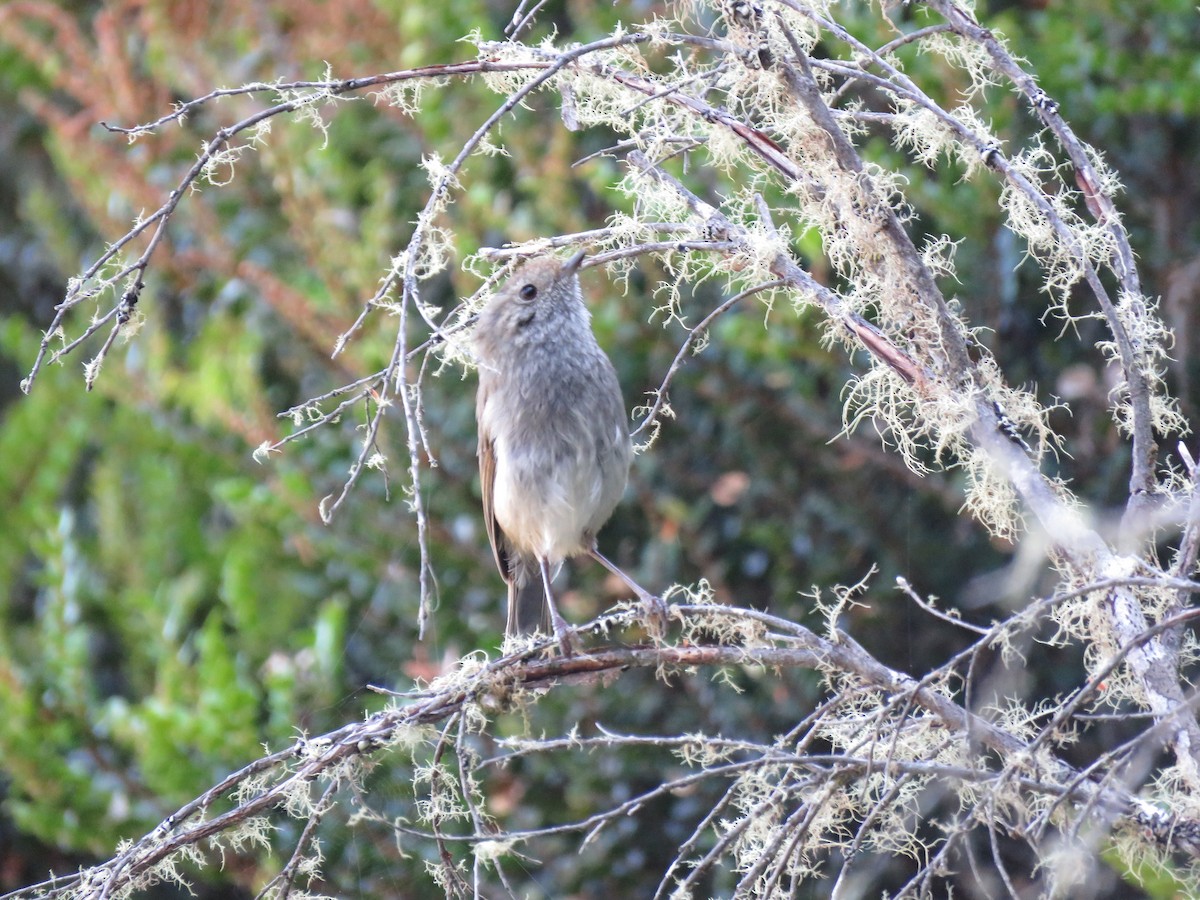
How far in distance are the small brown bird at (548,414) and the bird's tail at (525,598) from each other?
330 millimetres

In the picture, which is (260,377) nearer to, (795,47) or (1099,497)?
(1099,497)

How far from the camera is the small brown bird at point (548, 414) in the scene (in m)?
3.77

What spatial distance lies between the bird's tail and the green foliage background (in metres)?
0.40

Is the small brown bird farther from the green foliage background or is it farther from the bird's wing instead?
Result: the green foliage background

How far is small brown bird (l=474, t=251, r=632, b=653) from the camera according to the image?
148 inches

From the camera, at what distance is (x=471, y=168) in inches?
195

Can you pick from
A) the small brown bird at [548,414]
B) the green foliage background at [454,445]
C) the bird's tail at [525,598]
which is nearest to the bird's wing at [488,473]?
the small brown bird at [548,414]

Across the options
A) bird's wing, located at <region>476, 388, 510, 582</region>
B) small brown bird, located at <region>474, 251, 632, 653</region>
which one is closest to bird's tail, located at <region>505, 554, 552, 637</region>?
bird's wing, located at <region>476, 388, 510, 582</region>

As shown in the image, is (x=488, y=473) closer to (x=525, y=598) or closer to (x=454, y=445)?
(x=525, y=598)

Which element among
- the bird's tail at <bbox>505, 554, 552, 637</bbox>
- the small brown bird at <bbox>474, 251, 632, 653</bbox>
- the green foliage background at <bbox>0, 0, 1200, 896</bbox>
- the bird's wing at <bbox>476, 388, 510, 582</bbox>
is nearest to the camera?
the small brown bird at <bbox>474, 251, 632, 653</bbox>

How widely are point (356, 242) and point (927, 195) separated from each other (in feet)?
6.73

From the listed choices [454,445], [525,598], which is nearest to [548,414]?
[525,598]

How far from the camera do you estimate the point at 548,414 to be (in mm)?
3758

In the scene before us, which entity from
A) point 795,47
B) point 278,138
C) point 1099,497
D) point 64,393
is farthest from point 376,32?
point 795,47
